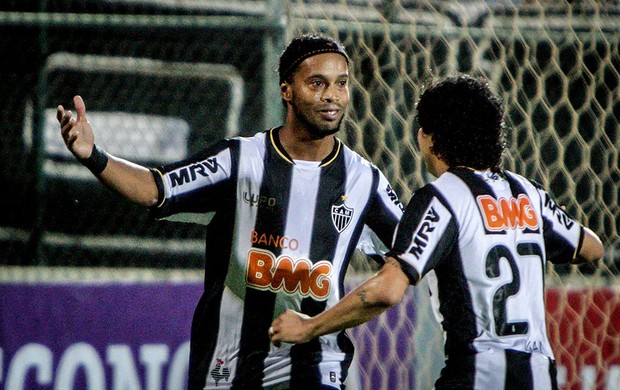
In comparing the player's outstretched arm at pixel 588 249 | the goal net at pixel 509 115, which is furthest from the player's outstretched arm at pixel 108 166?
the goal net at pixel 509 115

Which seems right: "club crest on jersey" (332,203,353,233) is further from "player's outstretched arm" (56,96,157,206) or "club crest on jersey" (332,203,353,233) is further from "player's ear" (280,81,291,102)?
"player's outstretched arm" (56,96,157,206)

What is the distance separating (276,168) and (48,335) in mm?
1905

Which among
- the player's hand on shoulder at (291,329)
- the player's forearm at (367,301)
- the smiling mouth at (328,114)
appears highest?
the smiling mouth at (328,114)

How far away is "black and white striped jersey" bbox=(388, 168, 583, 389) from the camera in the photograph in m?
3.32

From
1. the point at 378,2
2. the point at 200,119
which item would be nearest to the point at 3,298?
the point at 200,119

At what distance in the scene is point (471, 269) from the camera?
3322 millimetres

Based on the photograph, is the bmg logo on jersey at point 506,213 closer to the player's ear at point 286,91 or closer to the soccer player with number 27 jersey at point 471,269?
the soccer player with number 27 jersey at point 471,269

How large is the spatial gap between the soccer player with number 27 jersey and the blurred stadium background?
190cm

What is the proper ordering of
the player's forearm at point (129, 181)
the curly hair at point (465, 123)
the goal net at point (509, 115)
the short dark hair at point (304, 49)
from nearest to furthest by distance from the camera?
the curly hair at point (465, 123) < the player's forearm at point (129, 181) < the short dark hair at point (304, 49) < the goal net at point (509, 115)

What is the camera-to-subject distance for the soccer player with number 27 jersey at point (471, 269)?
3277 mm

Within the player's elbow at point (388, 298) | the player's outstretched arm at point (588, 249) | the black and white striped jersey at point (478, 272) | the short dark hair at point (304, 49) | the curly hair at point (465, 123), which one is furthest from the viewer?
the short dark hair at point (304, 49)

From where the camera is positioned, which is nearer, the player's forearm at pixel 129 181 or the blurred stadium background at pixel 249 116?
the player's forearm at pixel 129 181

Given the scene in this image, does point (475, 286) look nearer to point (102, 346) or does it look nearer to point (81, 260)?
point (102, 346)

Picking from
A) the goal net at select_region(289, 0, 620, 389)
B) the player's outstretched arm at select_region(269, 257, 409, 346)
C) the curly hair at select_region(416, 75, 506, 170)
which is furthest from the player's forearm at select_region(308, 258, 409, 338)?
the goal net at select_region(289, 0, 620, 389)
